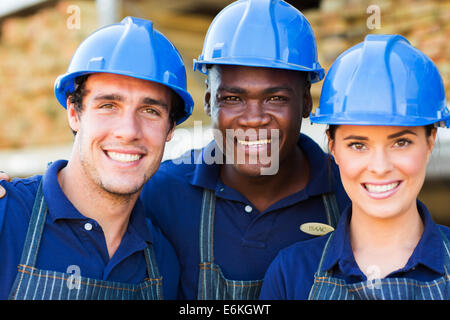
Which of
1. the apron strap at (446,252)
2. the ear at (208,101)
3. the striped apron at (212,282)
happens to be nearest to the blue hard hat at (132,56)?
the ear at (208,101)

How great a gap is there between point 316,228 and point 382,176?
558mm

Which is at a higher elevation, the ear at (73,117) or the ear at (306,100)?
the ear at (306,100)

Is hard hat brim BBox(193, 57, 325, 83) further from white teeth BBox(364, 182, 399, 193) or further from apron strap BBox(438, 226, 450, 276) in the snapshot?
apron strap BBox(438, 226, 450, 276)

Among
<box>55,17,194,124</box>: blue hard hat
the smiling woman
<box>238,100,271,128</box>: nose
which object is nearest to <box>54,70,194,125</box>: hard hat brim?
<box>55,17,194,124</box>: blue hard hat

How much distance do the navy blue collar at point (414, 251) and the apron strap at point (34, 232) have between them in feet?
3.30

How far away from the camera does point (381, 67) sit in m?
1.85

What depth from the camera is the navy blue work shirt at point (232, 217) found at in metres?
2.29

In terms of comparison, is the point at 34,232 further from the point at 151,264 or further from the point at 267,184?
the point at 267,184

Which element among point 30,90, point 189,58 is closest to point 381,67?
point 189,58

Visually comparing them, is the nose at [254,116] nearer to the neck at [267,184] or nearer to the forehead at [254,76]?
the forehead at [254,76]

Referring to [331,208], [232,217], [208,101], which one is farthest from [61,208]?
[331,208]

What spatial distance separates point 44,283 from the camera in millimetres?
1896

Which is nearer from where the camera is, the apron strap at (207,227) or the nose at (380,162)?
the nose at (380,162)
